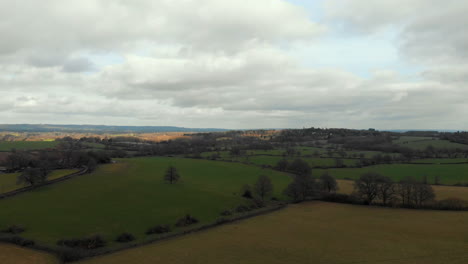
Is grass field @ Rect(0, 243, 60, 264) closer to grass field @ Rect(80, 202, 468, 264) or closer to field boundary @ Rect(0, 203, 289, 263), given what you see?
field boundary @ Rect(0, 203, 289, 263)

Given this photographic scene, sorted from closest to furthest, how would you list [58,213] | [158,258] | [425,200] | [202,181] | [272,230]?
[158,258] → [272,230] → [58,213] → [425,200] → [202,181]

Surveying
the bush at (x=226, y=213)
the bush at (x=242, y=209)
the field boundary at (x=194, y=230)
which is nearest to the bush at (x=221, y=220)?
the field boundary at (x=194, y=230)

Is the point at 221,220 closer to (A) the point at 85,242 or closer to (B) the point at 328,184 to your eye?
(A) the point at 85,242

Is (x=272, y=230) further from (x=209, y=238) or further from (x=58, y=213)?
(x=58, y=213)

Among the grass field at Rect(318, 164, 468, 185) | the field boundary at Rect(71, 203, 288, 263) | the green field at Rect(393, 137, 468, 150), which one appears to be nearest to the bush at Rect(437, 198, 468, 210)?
the grass field at Rect(318, 164, 468, 185)

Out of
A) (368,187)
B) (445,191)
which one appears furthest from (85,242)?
(445,191)

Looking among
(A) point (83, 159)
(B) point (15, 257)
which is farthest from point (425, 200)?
(A) point (83, 159)
